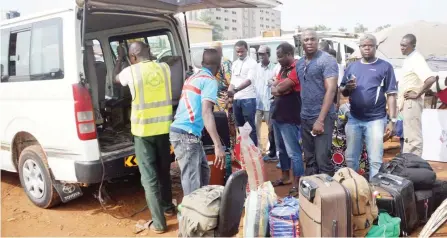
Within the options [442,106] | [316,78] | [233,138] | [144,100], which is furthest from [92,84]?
[442,106]

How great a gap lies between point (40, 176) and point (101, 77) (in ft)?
5.38

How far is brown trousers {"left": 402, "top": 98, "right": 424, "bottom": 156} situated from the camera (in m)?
4.84

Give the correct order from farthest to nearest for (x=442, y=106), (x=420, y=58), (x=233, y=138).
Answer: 1. (x=442, y=106)
2. (x=233, y=138)
3. (x=420, y=58)

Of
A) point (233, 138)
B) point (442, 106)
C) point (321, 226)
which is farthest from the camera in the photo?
point (442, 106)

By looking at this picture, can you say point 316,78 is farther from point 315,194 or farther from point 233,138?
point 233,138

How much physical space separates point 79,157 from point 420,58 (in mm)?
4031

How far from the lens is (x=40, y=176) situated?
3980mm

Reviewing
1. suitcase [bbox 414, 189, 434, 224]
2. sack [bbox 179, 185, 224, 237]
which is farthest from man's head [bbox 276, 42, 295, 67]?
sack [bbox 179, 185, 224, 237]

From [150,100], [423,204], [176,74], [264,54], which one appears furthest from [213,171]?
[264,54]

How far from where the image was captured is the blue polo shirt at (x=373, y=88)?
12.5ft

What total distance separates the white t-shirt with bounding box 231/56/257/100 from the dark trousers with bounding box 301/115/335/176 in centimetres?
207

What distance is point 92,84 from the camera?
4246mm

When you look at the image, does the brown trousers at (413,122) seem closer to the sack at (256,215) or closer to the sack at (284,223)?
the sack at (284,223)

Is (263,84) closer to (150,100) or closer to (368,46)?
(368,46)
